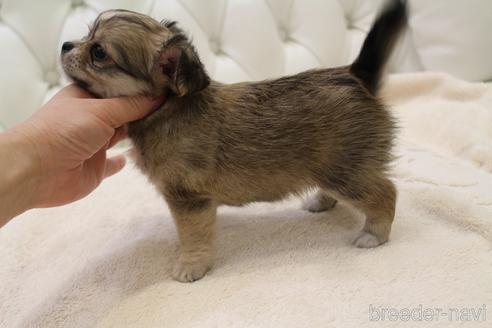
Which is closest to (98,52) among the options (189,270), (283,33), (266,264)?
(189,270)

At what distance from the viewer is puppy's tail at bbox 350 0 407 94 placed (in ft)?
4.93

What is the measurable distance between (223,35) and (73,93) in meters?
1.37

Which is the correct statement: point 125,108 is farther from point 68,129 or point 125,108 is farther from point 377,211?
point 377,211

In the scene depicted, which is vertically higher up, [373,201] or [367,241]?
[373,201]

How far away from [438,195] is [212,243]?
1.03 metres

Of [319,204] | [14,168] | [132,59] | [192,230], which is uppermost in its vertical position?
[132,59]

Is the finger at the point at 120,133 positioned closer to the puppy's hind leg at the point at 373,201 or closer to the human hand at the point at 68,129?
the human hand at the point at 68,129

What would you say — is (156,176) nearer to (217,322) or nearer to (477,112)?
(217,322)

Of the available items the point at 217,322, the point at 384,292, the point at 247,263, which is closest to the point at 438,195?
the point at 384,292

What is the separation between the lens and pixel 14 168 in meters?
1.40

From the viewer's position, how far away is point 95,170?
184 cm

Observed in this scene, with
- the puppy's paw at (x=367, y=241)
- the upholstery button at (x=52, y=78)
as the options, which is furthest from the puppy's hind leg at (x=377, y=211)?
the upholstery button at (x=52, y=78)

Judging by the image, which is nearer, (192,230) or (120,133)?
(192,230)

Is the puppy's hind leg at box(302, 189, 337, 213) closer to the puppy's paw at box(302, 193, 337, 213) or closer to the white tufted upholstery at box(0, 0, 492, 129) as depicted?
the puppy's paw at box(302, 193, 337, 213)
